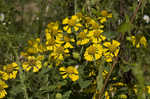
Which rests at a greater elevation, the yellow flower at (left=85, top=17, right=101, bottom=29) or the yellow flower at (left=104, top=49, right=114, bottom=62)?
the yellow flower at (left=85, top=17, right=101, bottom=29)

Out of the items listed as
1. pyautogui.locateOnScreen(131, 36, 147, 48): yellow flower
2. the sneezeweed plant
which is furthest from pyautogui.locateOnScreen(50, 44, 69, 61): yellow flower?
pyautogui.locateOnScreen(131, 36, 147, 48): yellow flower

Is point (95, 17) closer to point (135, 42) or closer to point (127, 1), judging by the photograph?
point (135, 42)

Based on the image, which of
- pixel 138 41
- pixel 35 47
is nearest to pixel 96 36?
pixel 138 41

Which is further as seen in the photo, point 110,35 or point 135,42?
point 110,35

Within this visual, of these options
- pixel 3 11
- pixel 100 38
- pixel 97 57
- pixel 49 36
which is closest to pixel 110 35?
pixel 100 38

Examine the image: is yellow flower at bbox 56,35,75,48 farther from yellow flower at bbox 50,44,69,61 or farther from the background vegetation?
the background vegetation

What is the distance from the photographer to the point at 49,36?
5.58 feet

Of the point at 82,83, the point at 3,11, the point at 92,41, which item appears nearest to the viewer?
the point at 82,83

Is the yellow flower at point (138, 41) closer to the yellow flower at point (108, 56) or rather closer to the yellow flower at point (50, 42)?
the yellow flower at point (108, 56)

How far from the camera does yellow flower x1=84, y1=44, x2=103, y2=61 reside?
148cm

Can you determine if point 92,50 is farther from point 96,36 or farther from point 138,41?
point 138,41

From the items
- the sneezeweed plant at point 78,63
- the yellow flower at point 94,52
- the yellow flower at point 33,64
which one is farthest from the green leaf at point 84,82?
the yellow flower at point 33,64

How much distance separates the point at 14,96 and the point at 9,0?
1248 mm

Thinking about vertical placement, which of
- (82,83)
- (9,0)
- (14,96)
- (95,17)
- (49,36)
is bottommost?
(14,96)
